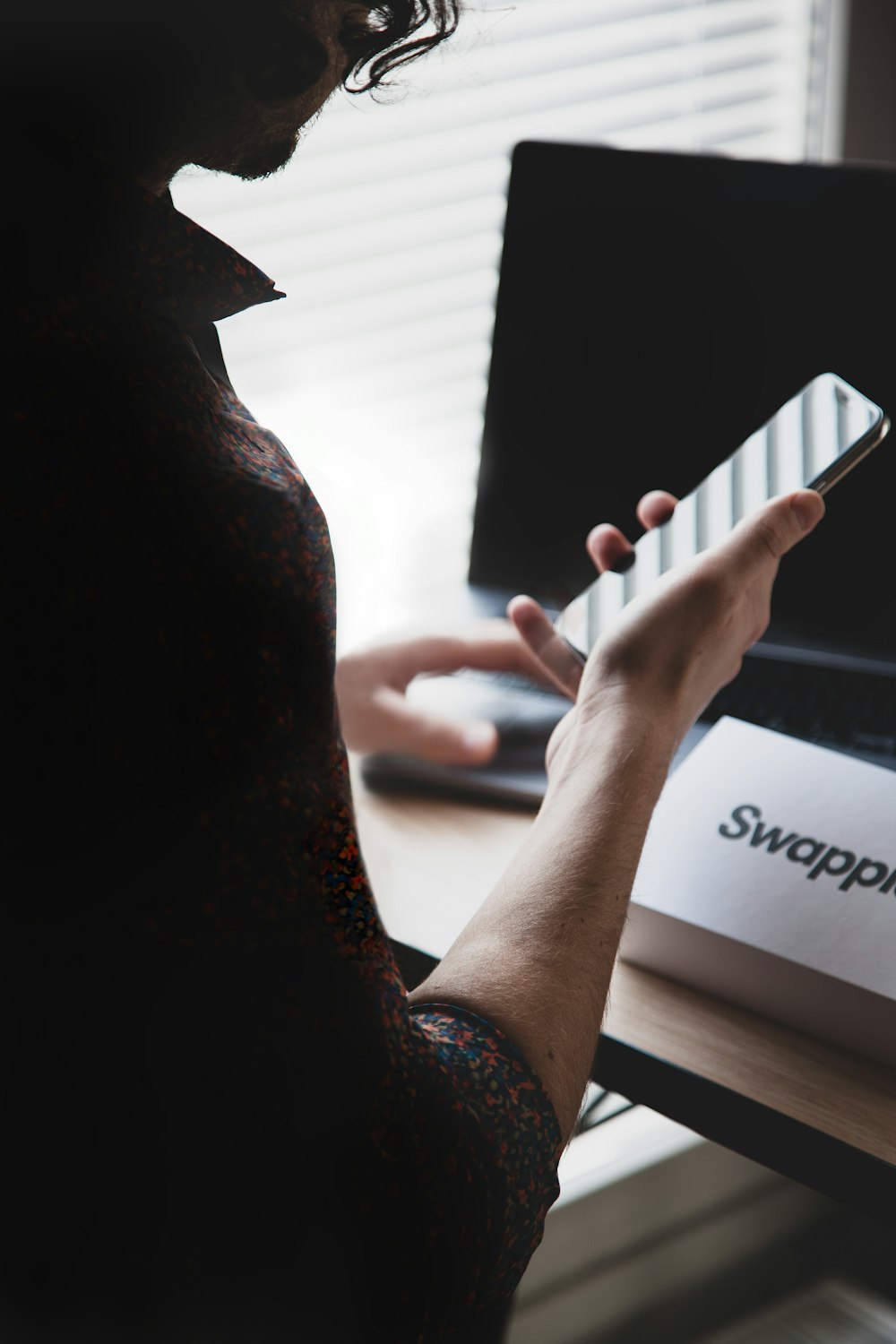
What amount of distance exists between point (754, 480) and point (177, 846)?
52 cm

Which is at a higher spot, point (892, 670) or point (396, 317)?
point (396, 317)

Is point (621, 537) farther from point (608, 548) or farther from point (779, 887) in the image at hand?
point (779, 887)

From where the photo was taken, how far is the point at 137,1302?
1.27 feet

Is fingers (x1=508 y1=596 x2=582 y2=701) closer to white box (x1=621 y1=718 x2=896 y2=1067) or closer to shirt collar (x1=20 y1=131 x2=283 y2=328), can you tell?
white box (x1=621 y1=718 x2=896 y2=1067)

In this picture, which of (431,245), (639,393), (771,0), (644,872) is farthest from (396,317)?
(644,872)

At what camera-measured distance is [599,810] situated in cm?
55

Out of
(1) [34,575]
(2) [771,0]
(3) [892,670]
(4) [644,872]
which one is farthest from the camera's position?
(2) [771,0]

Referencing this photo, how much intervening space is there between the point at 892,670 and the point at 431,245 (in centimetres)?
65

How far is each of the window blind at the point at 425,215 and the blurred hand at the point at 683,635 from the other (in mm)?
557

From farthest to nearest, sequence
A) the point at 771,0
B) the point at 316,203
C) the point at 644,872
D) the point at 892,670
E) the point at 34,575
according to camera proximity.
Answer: the point at 771,0 < the point at 316,203 < the point at 892,670 < the point at 644,872 < the point at 34,575

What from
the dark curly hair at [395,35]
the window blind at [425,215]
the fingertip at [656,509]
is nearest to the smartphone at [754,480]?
the fingertip at [656,509]

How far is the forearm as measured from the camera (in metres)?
0.49

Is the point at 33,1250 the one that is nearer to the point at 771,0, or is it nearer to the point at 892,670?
the point at 892,670

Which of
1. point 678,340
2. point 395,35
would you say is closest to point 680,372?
point 678,340
